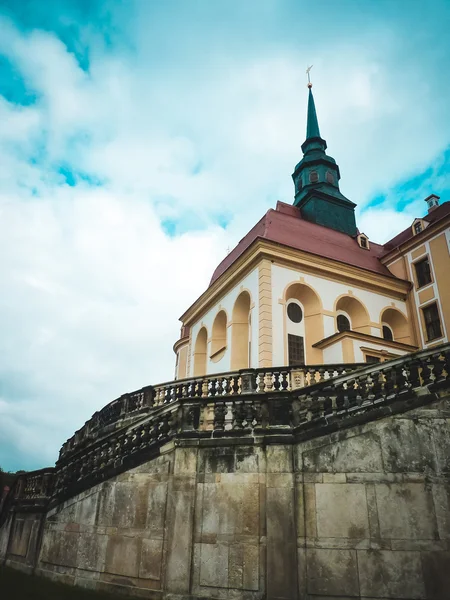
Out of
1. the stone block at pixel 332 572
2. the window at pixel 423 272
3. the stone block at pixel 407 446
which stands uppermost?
the window at pixel 423 272

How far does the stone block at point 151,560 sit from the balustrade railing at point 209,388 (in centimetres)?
301

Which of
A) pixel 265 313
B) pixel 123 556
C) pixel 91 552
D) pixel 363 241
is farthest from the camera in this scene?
pixel 363 241

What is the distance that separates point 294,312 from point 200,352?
745 centimetres

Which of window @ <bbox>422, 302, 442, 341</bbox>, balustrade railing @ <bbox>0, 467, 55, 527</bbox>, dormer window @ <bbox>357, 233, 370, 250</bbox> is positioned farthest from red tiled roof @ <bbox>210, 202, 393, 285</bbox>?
balustrade railing @ <bbox>0, 467, 55, 527</bbox>

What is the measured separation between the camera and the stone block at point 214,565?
7606mm

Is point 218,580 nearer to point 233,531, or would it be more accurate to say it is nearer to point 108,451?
point 233,531

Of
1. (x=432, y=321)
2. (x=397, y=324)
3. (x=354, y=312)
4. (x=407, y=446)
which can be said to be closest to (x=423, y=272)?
(x=432, y=321)

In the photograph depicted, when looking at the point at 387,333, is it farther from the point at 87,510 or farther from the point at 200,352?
the point at 87,510

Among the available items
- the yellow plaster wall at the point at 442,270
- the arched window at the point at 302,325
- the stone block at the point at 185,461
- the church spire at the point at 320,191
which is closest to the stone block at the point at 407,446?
the stone block at the point at 185,461

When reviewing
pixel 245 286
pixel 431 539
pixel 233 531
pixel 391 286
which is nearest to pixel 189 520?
pixel 233 531

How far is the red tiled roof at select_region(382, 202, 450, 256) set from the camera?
2473 cm

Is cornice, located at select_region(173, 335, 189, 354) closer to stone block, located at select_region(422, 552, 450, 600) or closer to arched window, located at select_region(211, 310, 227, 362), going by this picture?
arched window, located at select_region(211, 310, 227, 362)

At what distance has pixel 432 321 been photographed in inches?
890

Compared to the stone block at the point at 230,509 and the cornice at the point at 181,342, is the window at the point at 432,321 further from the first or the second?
the cornice at the point at 181,342
